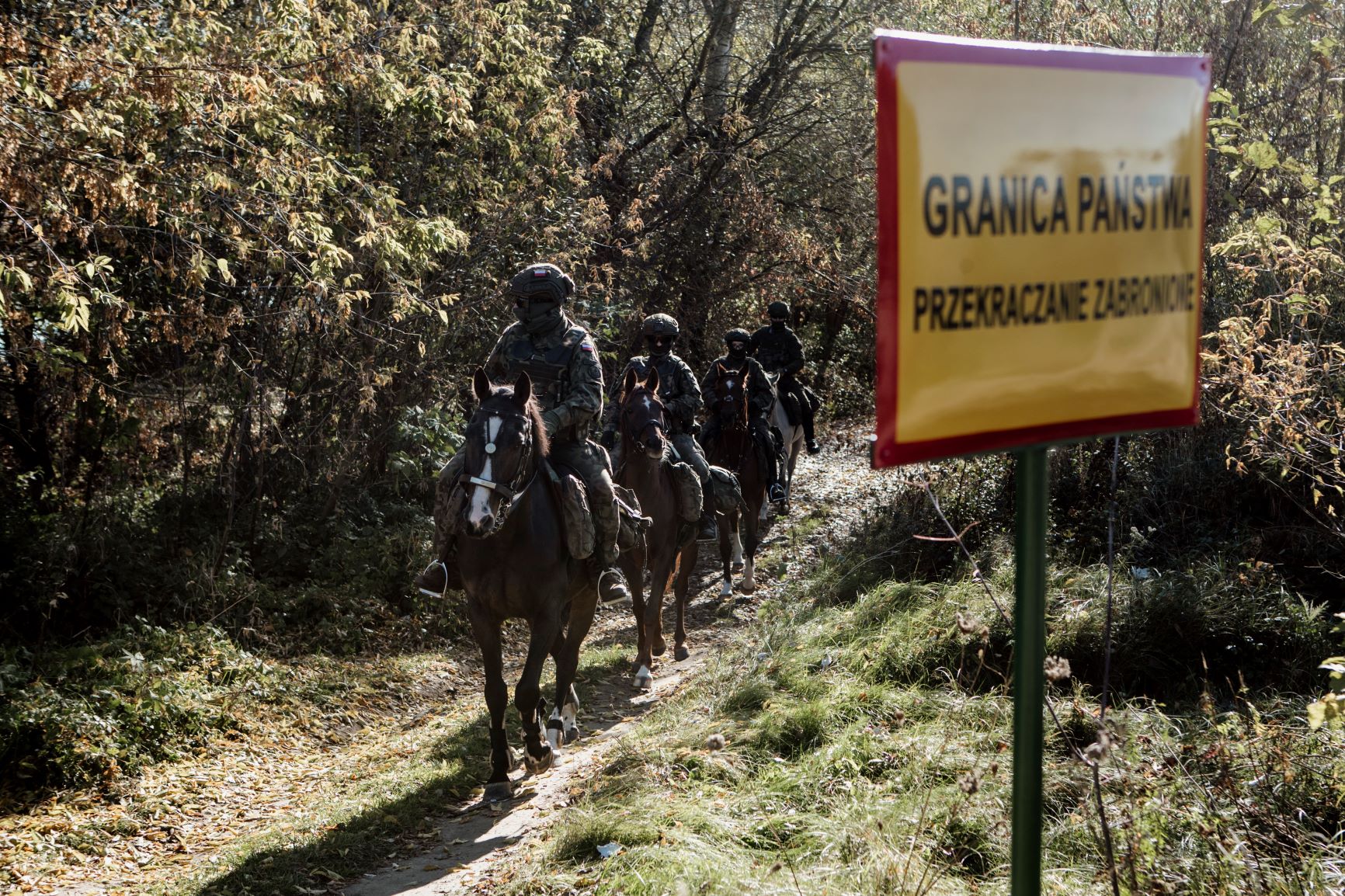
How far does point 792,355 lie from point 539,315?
27.1 feet

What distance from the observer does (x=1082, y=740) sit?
6.63 m

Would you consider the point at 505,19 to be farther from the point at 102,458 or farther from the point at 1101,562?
the point at 1101,562

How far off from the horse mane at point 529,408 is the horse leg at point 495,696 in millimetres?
1158

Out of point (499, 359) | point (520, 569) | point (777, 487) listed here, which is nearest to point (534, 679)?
point (520, 569)

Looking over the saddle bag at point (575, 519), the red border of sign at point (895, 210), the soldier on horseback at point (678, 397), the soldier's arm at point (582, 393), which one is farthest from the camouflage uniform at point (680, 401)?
the red border of sign at point (895, 210)

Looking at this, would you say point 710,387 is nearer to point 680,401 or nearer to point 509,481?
point 680,401

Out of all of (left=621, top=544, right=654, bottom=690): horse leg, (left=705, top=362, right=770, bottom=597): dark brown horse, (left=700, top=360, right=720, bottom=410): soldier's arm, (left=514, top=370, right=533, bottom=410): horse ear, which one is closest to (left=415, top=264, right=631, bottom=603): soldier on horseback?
(left=514, top=370, right=533, bottom=410): horse ear

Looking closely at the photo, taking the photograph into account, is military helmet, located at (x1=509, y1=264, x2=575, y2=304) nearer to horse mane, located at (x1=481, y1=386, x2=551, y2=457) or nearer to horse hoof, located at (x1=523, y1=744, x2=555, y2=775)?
horse mane, located at (x1=481, y1=386, x2=551, y2=457)

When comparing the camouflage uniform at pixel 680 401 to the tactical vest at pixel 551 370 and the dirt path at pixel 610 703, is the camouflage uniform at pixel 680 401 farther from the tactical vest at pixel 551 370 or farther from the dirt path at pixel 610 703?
the tactical vest at pixel 551 370

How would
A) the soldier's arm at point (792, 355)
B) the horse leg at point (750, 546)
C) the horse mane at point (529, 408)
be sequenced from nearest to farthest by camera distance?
the horse mane at point (529, 408) < the horse leg at point (750, 546) < the soldier's arm at point (792, 355)

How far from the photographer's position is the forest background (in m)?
7.76

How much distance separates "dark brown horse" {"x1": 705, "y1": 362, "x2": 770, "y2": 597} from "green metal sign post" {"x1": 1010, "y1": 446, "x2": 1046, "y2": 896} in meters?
11.2

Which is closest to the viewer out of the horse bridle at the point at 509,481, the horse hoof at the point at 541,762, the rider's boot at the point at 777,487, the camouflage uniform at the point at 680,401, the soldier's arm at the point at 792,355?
the horse bridle at the point at 509,481

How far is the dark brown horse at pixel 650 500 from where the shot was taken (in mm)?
10242
